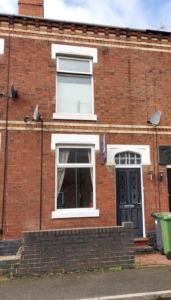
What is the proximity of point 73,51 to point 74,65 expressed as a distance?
42cm

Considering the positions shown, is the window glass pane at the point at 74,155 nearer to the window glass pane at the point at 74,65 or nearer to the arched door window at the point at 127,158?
the arched door window at the point at 127,158

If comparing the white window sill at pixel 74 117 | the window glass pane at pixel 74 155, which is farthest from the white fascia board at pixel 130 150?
the white window sill at pixel 74 117

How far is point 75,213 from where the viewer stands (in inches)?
385

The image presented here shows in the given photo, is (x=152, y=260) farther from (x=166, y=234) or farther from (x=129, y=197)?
(x=129, y=197)

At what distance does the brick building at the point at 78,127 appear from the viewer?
9594 millimetres

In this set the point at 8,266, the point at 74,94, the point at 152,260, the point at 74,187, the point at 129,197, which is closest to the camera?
the point at 8,266

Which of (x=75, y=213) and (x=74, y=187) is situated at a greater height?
(x=74, y=187)

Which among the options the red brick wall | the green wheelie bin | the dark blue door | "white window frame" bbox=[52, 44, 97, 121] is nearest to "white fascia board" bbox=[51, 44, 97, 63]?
"white window frame" bbox=[52, 44, 97, 121]

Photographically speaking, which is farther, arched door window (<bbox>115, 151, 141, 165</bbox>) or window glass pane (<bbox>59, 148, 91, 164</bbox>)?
arched door window (<bbox>115, 151, 141, 165</bbox>)

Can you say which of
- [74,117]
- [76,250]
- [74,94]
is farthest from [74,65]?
[76,250]

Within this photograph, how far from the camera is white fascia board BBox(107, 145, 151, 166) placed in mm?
10289

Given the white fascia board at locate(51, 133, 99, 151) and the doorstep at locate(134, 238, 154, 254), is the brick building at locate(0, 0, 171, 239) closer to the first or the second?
the white fascia board at locate(51, 133, 99, 151)

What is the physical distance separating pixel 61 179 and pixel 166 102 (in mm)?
4245

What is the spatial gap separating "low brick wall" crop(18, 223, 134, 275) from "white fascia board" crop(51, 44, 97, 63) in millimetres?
5356
